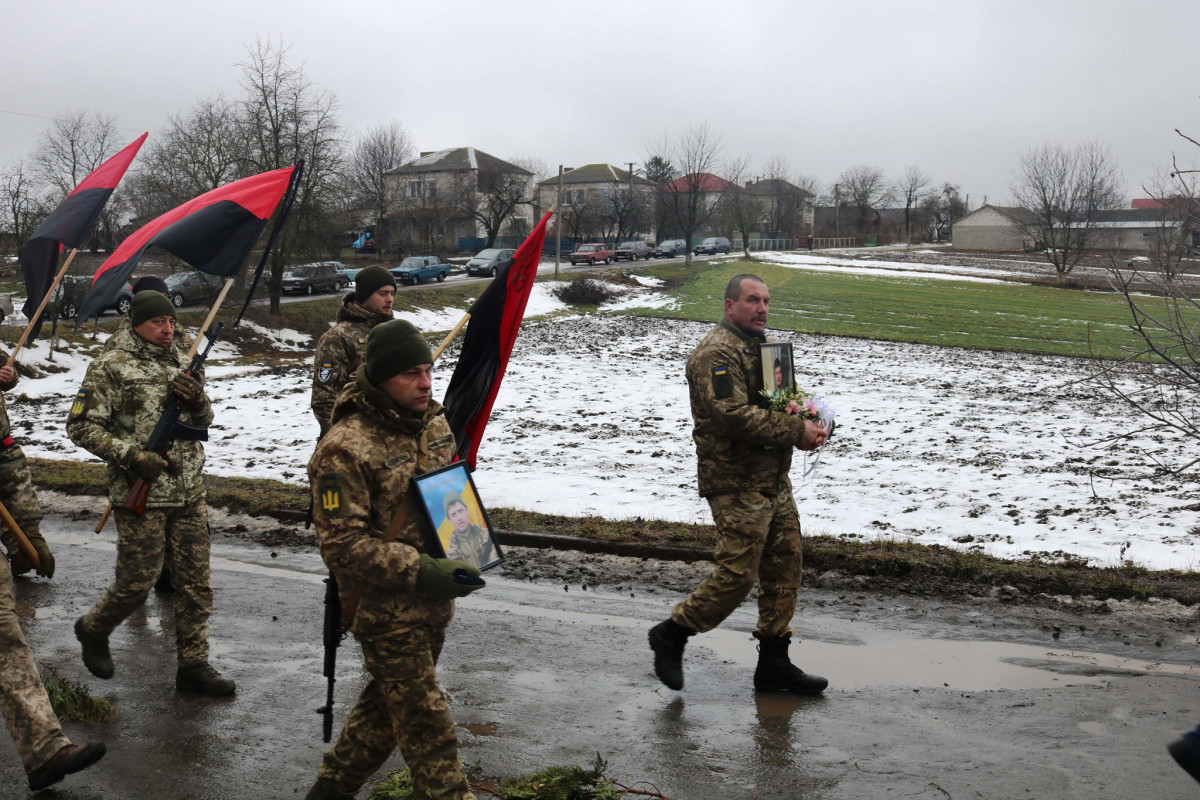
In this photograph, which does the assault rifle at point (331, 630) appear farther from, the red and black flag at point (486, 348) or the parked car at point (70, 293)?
the parked car at point (70, 293)

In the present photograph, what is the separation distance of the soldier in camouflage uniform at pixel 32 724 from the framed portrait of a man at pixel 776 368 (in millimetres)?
3488

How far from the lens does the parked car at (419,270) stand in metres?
45.1

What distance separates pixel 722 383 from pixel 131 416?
3.06 metres

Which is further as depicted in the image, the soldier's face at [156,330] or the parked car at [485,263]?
the parked car at [485,263]

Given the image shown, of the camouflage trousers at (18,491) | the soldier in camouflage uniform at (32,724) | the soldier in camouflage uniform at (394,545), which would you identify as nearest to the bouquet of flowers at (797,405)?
the soldier in camouflage uniform at (394,545)

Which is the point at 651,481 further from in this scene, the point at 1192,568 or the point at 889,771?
the point at 889,771

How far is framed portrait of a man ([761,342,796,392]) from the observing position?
533 cm

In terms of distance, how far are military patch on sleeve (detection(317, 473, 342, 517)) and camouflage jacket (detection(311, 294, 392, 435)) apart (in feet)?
10.2

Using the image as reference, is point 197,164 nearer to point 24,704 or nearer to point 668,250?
point 24,704

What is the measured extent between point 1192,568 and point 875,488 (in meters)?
3.23

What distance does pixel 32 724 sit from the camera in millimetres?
3990

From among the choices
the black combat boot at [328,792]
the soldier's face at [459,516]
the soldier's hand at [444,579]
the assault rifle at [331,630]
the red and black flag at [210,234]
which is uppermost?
the red and black flag at [210,234]

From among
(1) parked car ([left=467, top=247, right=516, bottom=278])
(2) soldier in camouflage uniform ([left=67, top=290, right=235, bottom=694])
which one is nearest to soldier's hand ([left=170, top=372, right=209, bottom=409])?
(2) soldier in camouflage uniform ([left=67, top=290, right=235, bottom=694])

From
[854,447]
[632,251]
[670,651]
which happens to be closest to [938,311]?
[854,447]
